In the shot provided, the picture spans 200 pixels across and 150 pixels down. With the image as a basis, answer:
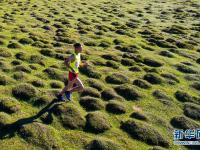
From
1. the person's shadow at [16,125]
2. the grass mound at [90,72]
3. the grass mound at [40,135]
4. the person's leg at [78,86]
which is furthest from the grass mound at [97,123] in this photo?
the grass mound at [90,72]

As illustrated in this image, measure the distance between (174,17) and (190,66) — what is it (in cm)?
2876

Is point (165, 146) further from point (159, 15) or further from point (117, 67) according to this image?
point (159, 15)

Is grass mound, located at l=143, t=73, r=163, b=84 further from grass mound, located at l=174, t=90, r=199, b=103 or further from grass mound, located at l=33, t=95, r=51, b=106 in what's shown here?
grass mound, located at l=33, t=95, r=51, b=106

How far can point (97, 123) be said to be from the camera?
19672 mm

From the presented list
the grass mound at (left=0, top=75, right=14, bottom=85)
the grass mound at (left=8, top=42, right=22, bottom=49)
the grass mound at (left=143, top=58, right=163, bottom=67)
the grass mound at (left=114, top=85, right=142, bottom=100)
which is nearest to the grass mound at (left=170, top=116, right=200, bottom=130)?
the grass mound at (left=114, top=85, right=142, bottom=100)

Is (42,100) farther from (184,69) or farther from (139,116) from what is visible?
(184,69)

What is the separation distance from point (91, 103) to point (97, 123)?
2652 millimetres

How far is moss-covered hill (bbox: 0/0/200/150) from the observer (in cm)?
1856

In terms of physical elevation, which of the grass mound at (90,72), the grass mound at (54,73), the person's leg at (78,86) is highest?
the person's leg at (78,86)

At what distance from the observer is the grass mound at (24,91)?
21.8 meters

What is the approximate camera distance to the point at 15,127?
59.9 ft

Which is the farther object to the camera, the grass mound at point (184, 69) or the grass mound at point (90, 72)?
the grass mound at point (184, 69)

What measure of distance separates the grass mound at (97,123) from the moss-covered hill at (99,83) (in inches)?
2.3

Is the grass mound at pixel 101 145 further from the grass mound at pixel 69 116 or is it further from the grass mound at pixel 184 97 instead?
the grass mound at pixel 184 97
